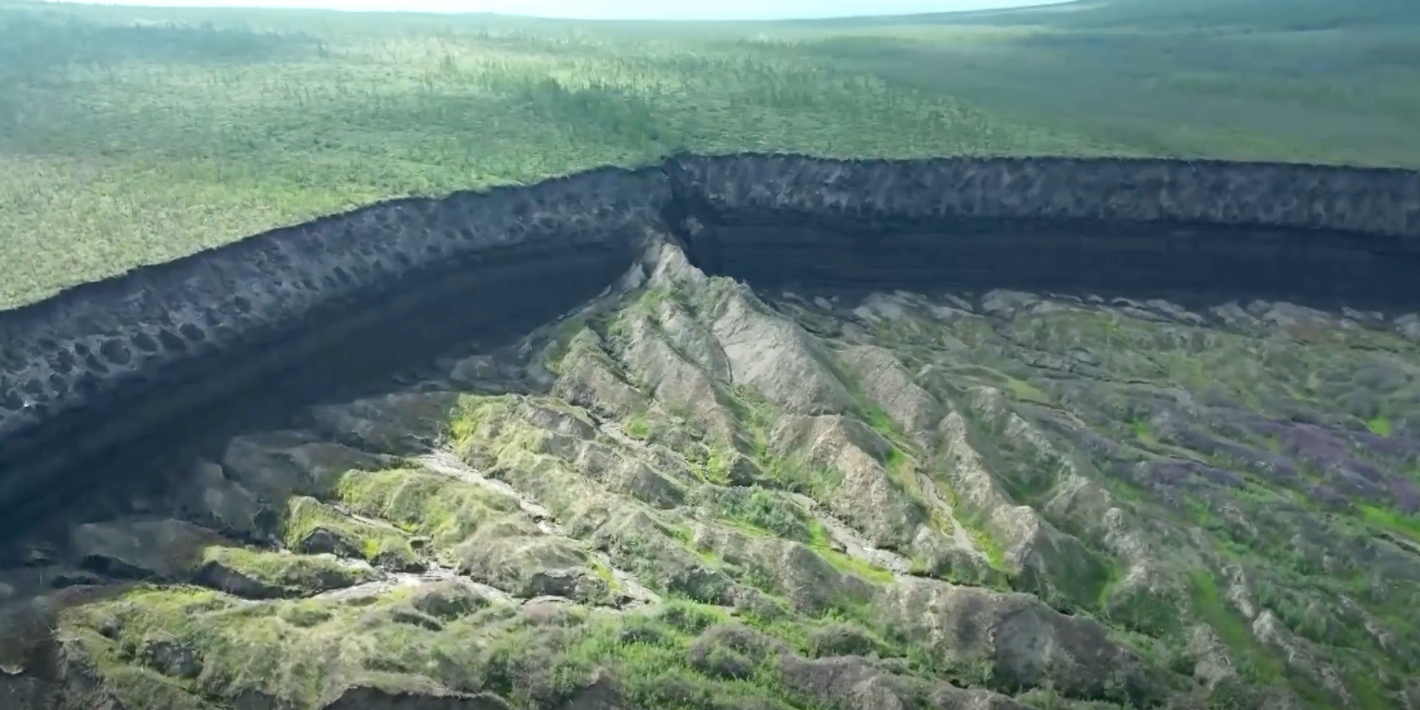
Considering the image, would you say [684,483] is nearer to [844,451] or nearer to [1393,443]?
[844,451]

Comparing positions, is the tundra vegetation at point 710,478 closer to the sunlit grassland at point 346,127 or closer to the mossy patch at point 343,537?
the mossy patch at point 343,537

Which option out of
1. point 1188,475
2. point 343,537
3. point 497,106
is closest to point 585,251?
point 497,106

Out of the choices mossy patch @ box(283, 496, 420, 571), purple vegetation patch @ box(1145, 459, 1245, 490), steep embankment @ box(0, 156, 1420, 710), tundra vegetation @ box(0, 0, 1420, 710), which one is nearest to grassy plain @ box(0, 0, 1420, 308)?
tundra vegetation @ box(0, 0, 1420, 710)

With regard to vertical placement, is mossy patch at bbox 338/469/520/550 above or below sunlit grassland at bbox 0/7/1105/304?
below

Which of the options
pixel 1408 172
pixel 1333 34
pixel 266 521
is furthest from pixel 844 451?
pixel 1333 34

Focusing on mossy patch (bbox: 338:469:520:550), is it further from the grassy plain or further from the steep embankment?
the grassy plain
